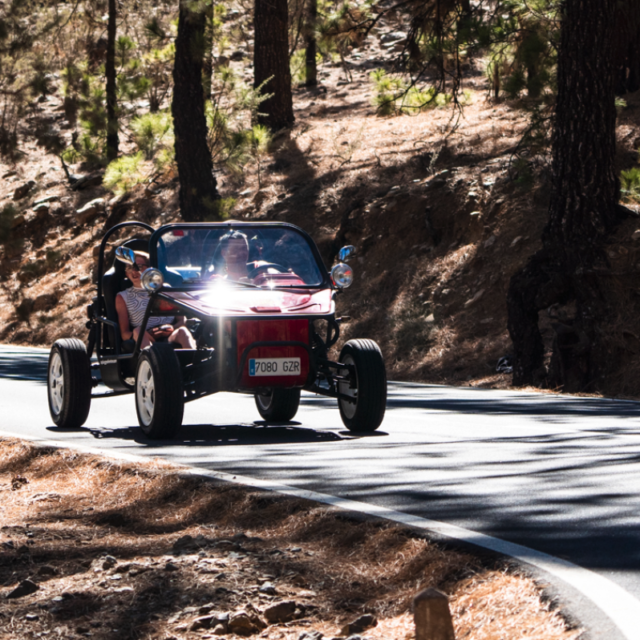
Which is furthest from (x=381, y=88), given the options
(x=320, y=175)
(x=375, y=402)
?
(x=375, y=402)

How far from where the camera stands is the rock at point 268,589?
15.6 ft

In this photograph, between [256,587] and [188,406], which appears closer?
[256,587]

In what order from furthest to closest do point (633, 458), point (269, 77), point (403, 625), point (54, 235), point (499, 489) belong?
point (54, 235)
point (269, 77)
point (633, 458)
point (499, 489)
point (403, 625)

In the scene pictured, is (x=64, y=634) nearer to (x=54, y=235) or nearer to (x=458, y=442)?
(x=458, y=442)

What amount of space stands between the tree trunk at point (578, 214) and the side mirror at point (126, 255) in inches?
298

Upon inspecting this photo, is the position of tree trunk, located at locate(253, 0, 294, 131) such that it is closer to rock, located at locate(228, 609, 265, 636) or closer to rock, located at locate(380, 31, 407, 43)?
rock, located at locate(380, 31, 407, 43)

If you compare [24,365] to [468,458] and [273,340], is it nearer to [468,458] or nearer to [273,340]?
[273,340]

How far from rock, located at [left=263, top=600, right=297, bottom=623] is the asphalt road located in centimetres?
109

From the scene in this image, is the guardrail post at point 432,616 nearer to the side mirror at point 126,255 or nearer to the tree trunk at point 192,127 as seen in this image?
the side mirror at point 126,255

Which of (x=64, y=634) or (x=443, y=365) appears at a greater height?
(x=64, y=634)

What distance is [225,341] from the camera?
9195 mm

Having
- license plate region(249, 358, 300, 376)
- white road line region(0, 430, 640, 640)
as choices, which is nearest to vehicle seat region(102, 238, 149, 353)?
license plate region(249, 358, 300, 376)

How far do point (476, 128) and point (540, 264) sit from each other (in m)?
12.1

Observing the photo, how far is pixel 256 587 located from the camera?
15.8 ft
